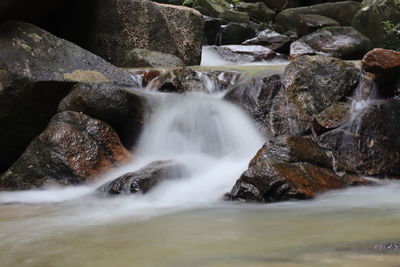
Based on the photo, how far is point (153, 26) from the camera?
346 inches

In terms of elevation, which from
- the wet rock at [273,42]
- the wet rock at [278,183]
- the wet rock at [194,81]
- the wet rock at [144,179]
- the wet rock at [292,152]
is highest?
the wet rock at [273,42]

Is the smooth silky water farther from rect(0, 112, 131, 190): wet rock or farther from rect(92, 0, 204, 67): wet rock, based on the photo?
rect(92, 0, 204, 67): wet rock

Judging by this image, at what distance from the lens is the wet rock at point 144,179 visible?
441cm

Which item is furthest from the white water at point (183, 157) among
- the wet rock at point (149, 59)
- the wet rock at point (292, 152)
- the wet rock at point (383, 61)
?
the wet rock at point (149, 59)

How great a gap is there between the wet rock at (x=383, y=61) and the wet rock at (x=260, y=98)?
1.17 metres

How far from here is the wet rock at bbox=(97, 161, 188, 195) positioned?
4.41m

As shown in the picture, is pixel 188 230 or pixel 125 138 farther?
pixel 125 138

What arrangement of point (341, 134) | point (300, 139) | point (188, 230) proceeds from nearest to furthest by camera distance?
point (188, 230)
point (300, 139)
point (341, 134)

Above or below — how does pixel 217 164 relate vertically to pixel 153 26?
below

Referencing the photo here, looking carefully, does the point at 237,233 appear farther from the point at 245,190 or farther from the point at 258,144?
the point at 258,144

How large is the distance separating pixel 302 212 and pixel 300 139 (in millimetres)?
1469

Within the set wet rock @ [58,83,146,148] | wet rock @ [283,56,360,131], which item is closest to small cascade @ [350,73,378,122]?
wet rock @ [283,56,360,131]

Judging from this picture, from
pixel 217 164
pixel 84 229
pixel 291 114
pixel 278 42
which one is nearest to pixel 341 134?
pixel 291 114

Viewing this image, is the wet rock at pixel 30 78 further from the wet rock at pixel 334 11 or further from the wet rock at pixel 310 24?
the wet rock at pixel 334 11
